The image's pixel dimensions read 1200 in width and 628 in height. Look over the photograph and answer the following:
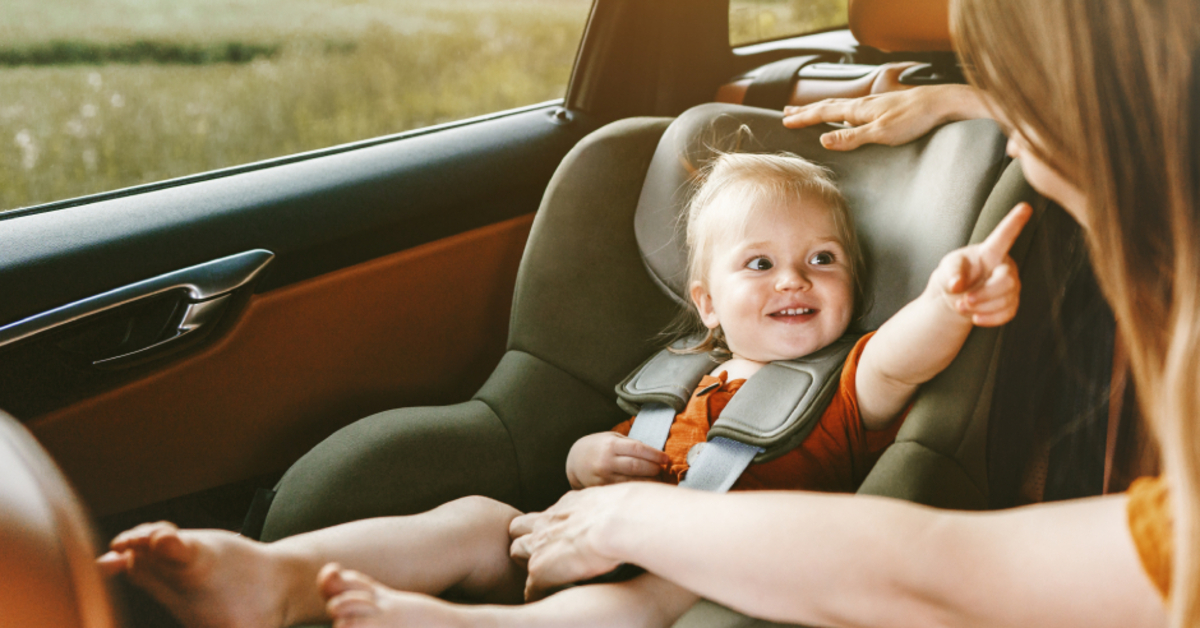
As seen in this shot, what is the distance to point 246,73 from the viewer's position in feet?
8.34

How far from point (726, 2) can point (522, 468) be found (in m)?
1.55

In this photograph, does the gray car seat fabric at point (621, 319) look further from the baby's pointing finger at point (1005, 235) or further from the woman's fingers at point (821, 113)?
the baby's pointing finger at point (1005, 235)

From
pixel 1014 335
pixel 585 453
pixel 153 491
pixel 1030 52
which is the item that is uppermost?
pixel 1030 52

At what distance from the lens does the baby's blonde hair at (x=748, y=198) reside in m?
1.44

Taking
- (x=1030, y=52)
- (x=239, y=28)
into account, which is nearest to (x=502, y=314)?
(x=239, y=28)

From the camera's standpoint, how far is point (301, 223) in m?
1.72

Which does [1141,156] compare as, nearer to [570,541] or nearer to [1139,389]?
[1139,389]

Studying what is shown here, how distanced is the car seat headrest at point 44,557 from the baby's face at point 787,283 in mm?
1004

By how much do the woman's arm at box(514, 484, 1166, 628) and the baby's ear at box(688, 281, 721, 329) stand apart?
0.57 meters

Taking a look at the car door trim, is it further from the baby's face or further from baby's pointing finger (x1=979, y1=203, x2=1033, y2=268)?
baby's pointing finger (x1=979, y1=203, x2=1033, y2=268)

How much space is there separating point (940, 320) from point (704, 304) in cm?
53

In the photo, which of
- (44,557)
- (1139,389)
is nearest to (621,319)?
(1139,389)

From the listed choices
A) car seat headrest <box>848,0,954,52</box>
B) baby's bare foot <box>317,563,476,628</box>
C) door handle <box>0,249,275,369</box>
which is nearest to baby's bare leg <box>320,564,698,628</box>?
baby's bare foot <box>317,563,476,628</box>

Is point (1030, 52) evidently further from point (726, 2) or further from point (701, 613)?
point (726, 2)
